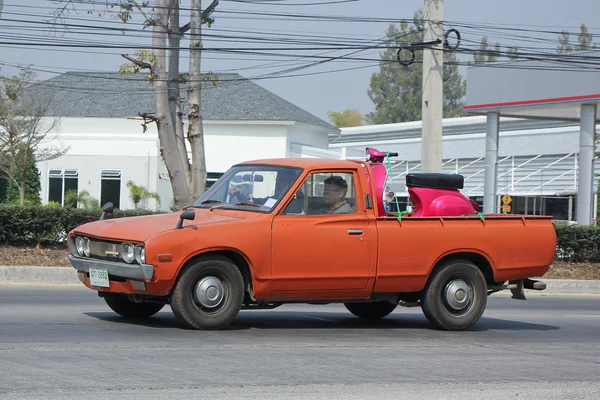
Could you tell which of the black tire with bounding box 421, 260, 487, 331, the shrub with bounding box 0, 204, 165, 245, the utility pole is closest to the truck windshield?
the black tire with bounding box 421, 260, 487, 331

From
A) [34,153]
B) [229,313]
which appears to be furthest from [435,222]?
[34,153]

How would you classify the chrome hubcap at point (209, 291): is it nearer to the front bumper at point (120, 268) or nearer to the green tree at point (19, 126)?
the front bumper at point (120, 268)

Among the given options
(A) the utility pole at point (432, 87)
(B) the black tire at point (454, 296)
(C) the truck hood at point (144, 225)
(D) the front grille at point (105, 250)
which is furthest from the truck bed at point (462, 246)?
(A) the utility pole at point (432, 87)

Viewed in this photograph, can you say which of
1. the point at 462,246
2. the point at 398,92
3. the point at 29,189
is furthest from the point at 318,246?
the point at 398,92

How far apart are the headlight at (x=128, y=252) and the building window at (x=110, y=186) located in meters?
39.3

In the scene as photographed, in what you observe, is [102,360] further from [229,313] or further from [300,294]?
[300,294]

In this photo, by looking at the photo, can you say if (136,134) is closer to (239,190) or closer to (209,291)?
(239,190)

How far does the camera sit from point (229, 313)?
9.60 metres

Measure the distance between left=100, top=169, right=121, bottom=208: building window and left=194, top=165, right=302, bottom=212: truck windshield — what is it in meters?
38.3

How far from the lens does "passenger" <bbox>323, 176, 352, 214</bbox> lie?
33.6ft

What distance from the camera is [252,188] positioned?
1027 centimetres

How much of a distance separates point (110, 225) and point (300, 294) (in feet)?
6.90

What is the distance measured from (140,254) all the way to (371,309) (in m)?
3.74

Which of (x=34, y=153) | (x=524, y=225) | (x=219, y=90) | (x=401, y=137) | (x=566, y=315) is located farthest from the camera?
(x=401, y=137)
